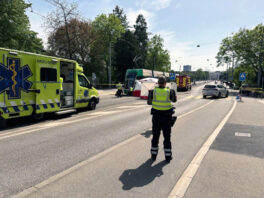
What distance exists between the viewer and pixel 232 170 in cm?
405

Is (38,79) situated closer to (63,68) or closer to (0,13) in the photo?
(63,68)

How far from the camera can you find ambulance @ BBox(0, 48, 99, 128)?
721 centimetres

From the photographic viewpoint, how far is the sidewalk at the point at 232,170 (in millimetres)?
3227

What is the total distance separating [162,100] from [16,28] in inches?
1117

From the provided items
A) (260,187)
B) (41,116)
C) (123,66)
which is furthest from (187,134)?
(123,66)

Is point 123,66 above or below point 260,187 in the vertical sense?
above

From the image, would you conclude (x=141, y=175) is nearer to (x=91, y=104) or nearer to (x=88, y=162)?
(x=88, y=162)

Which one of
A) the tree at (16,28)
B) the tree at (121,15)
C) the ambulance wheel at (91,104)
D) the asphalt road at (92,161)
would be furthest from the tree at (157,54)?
the asphalt road at (92,161)

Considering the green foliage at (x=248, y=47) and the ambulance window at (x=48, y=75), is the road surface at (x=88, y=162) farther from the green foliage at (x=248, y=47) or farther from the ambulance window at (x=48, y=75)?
the green foliage at (x=248, y=47)

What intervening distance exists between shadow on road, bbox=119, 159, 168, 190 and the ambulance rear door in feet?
19.9

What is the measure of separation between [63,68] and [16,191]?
892 cm

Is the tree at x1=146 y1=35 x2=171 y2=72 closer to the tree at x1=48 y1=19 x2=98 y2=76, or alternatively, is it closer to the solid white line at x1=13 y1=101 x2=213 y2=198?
the tree at x1=48 y1=19 x2=98 y2=76

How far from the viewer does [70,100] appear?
412 inches

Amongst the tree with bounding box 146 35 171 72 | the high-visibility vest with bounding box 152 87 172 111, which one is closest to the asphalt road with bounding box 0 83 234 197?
the high-visibility vest with bounding box 152 87 172 111
